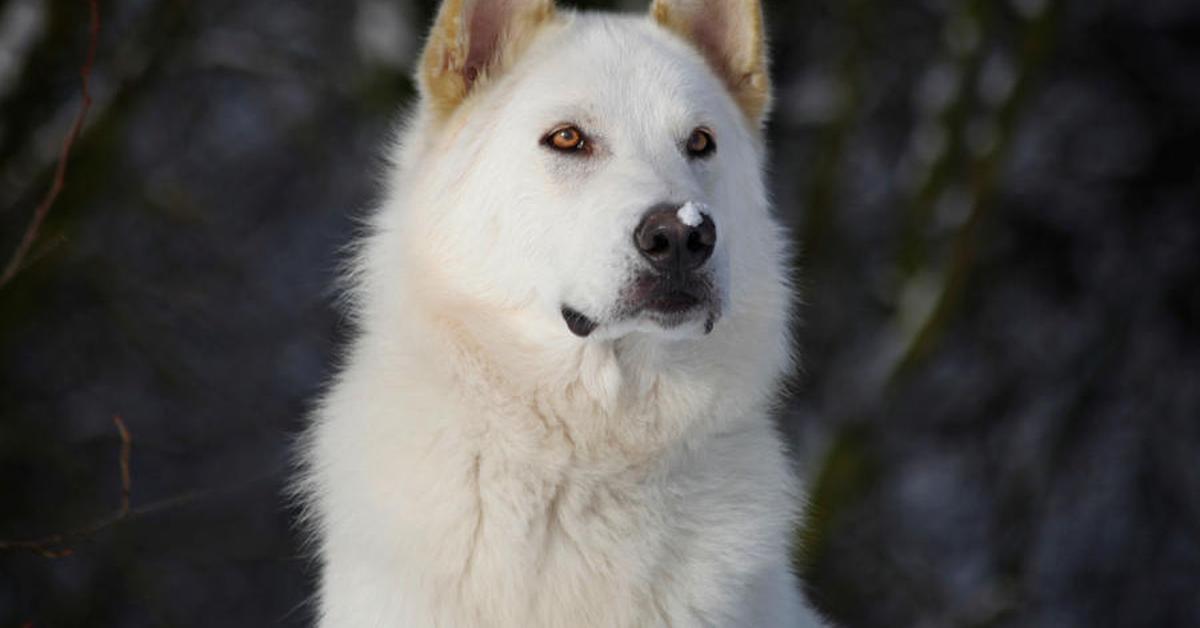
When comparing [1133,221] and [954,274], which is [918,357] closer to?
[954,274]

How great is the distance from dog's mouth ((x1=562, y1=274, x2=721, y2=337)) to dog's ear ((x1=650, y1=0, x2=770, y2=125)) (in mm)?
942

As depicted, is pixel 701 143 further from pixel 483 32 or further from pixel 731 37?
pixel 483 32

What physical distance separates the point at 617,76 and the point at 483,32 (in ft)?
1.41

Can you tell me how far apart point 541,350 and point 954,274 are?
5271 millimetres

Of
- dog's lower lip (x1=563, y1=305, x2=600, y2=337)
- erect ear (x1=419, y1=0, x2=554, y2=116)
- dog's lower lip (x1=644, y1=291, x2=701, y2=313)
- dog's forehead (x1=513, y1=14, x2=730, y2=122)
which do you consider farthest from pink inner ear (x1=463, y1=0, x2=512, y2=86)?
dog's lower lip (x1=644, y1=291, x2=701, y2=313)

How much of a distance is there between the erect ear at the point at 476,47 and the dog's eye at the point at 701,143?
534 mm

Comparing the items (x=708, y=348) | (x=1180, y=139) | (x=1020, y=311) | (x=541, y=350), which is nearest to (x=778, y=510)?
(x=708, y=348)

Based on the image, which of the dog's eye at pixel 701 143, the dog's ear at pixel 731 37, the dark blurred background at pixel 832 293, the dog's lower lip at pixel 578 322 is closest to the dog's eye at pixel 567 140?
the dog's eye at pixel 701 143

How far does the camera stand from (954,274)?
909 cm

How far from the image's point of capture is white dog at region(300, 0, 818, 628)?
4031mm

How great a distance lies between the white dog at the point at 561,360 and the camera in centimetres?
403

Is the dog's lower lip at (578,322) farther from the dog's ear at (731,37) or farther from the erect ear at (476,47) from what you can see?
the dog's ear at (731,37)

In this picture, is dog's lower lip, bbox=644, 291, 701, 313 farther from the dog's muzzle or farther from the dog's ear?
the dog's ear

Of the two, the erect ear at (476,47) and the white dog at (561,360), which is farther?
the erect ear at (476,47)
